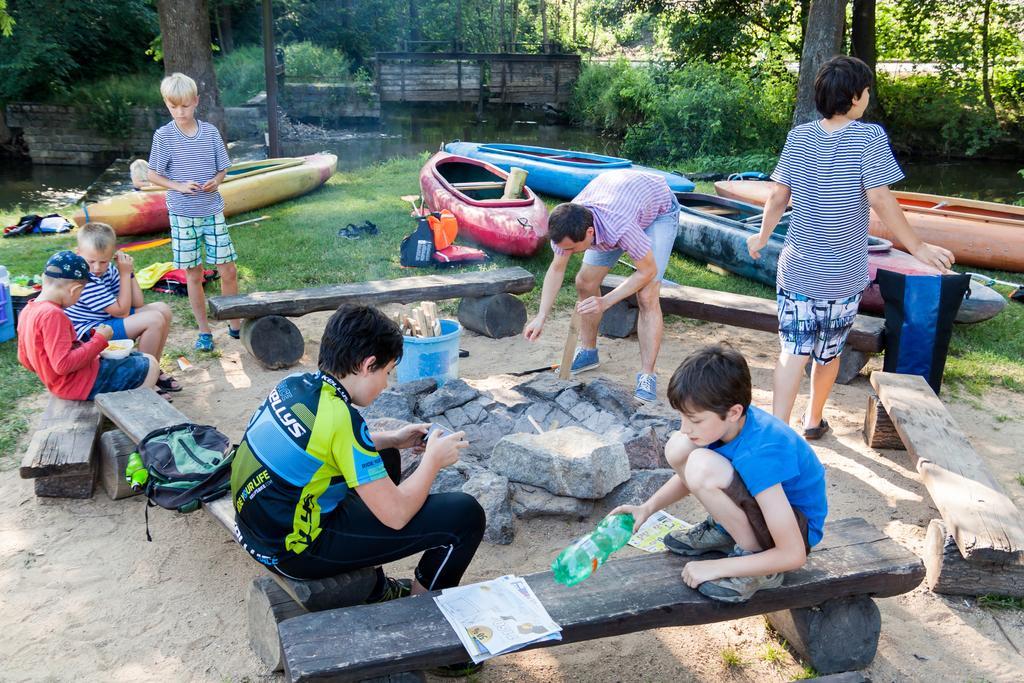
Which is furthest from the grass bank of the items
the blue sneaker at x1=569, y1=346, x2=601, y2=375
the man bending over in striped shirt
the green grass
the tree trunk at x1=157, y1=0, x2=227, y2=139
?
the green grass

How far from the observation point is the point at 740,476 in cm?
275

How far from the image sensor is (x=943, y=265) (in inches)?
162

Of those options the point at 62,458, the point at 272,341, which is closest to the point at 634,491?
the point at 62,458

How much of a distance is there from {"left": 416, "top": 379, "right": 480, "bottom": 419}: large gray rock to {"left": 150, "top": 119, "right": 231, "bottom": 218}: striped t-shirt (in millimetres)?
2383

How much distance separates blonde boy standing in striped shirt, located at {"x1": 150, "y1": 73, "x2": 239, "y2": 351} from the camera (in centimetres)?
585

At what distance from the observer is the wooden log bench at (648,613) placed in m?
2.54

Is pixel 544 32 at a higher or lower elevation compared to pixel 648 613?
higher

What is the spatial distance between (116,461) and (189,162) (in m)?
2.54

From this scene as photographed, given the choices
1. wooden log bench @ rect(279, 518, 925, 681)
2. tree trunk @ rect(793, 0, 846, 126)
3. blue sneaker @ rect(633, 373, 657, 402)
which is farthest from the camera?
tree trunk @ rect(793, 0, 846, 126)

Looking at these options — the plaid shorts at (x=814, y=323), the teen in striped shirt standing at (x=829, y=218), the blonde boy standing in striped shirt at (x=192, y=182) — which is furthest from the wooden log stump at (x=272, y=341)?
the plaid shorts at (x=814, y=323)

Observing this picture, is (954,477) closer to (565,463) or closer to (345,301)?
(565,463)

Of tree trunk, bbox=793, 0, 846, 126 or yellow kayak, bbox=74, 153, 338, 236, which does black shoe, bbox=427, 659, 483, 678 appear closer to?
yellow kayak, bbox=74, 153, 338, 236

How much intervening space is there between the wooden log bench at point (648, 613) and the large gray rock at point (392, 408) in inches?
→ 77.4

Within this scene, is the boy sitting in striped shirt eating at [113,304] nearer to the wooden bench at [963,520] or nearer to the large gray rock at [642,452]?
the large gray rock at [642,452]
